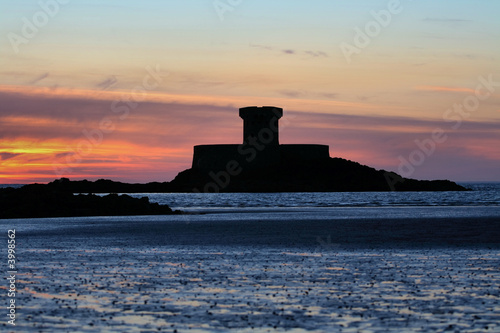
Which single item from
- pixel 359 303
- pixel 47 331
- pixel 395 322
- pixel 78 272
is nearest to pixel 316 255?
pixel 78 272

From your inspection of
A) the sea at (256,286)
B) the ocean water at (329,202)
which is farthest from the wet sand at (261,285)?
the ocean water at (329,202)

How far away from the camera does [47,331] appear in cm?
980

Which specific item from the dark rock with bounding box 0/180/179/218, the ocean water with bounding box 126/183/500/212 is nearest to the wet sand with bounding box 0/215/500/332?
the dark rock with bounding box 0/180/179/218

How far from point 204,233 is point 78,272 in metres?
14.2

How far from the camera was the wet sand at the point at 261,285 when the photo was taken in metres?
10.4

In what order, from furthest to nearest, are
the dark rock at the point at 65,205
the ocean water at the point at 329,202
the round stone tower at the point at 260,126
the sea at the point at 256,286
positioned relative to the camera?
1. the round stone tower at the point at 260,126
2. the ocean water at the point at 329,202
3. the dark rock at the point at 65,205
4. the sea at the point at 256,286

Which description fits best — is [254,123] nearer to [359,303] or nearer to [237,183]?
[237,183]

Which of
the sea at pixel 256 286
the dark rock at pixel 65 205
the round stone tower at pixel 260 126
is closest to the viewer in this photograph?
the sea at pixel 256 286

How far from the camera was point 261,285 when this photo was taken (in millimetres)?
13875

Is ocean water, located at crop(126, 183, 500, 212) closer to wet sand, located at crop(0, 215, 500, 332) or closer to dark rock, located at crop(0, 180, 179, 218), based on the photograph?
dark rock, located at crop(0, 180, 179, 218)

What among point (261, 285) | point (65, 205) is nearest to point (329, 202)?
point (65, 205)

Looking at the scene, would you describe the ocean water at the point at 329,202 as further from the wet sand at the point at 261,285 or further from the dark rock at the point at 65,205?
the wet sand at the point at 261,285

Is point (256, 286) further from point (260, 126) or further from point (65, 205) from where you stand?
point (260, 126)

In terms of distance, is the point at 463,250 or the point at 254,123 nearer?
the point at 463,250
